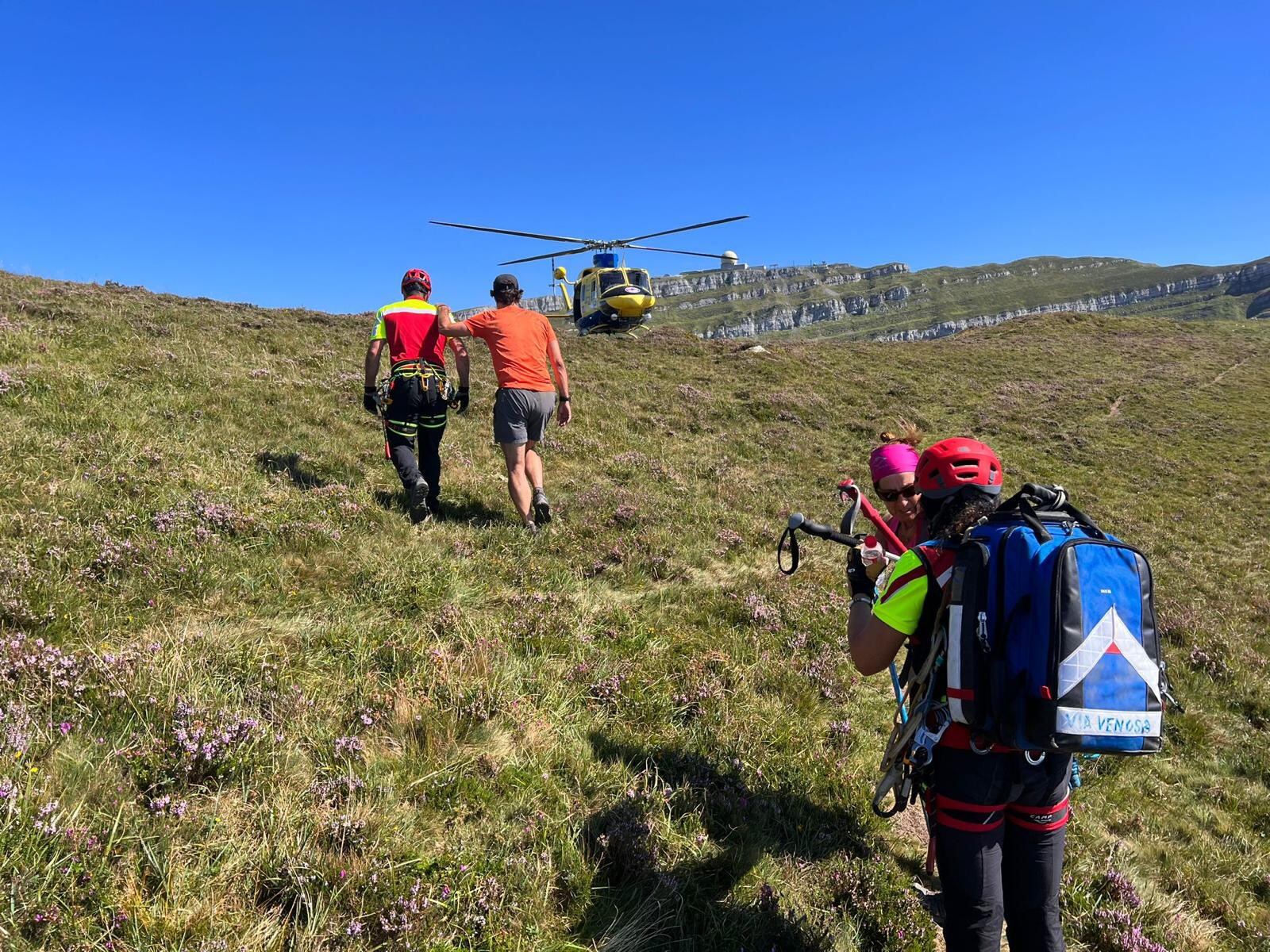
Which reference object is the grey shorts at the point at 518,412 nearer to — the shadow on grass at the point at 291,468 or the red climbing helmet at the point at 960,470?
the shadow on grass at the point at 291,468

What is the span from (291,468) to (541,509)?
365cm

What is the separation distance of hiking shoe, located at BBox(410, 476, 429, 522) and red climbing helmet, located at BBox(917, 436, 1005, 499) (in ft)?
19.7

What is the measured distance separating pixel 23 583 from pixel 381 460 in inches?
212

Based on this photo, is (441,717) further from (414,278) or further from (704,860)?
(414,278)

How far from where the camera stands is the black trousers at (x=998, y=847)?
9.27 feet

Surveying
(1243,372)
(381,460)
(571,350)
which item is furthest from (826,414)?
(1243,372)

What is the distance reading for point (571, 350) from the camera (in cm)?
2672

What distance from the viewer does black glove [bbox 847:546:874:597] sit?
3.52 metres

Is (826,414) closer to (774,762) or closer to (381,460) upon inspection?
(381,460)

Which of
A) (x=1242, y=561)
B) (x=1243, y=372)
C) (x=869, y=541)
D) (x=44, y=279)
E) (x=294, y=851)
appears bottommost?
(x=1242, y=561)

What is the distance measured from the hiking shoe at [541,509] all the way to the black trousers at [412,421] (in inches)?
54.0

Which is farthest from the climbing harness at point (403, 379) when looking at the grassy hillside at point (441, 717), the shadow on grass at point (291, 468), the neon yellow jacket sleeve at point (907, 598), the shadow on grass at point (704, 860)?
the neon yellow jacket sleeve at point (907, 598)

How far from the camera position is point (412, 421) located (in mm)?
7855

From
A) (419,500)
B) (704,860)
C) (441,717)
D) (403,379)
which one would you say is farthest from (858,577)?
(403,379)
